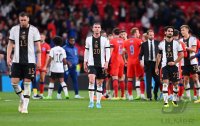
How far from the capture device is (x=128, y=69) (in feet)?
83.5

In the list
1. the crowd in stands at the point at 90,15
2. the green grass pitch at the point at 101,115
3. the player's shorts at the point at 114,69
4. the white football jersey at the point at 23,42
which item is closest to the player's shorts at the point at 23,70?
the white football jersey at the point at 23,42

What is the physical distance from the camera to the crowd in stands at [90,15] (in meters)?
37.1

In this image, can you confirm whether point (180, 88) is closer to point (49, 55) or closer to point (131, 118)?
point (49, 55)

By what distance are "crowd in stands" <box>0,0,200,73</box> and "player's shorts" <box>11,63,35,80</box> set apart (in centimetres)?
1634

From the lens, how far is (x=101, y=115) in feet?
57.6

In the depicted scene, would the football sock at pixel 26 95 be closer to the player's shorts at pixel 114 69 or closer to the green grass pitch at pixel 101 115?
the green grass pitch at pixel 101 115

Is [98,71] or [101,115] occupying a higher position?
[98,71]

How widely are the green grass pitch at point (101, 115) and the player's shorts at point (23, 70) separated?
3.23 ft

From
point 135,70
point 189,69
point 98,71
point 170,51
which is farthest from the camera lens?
point 135,70

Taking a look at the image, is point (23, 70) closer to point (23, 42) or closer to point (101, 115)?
point (23, 42)

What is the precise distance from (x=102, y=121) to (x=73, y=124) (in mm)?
924

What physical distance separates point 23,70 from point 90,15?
20.0 m

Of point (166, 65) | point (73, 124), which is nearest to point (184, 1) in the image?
point (166, 65)

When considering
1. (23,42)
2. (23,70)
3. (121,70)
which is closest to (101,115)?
(23,70)
